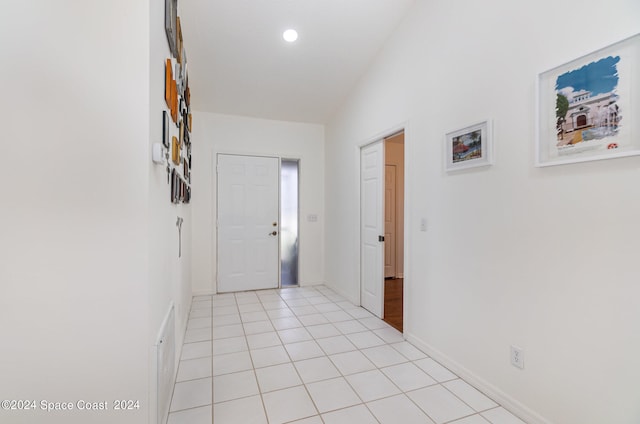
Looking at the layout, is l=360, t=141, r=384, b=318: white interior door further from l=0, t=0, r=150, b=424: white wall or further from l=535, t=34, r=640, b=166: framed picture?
l=0, t=0, r=150, b=424: white wall

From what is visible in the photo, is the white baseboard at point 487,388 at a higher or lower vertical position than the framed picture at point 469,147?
lower

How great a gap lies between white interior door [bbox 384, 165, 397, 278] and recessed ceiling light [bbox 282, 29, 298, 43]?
3.00 meters

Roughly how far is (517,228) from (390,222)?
3.65 meters

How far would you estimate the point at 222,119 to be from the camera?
4.30m

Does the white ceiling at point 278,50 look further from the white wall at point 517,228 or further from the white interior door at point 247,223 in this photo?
the white interior door at point 247,223

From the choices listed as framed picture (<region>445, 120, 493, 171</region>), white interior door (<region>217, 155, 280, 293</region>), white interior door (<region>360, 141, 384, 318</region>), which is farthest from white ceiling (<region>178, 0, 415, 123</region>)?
framed picture (<region>445, 120, 493, 171</region>)

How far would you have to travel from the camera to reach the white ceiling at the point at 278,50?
2.75 meters

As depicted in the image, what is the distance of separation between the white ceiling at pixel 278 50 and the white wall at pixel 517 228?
1.65 feet

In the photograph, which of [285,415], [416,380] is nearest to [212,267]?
[285,415]

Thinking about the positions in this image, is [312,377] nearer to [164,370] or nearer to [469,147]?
[164,370]

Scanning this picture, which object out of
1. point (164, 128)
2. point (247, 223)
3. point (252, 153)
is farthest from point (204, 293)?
point (164, 128)

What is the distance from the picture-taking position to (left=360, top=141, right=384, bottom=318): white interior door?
3.38 m

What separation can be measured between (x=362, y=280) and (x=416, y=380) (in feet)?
5.42

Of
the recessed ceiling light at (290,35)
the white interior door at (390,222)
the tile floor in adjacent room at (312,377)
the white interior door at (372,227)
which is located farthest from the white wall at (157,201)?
the white interior door at (390,222)
